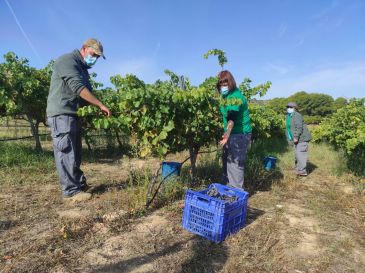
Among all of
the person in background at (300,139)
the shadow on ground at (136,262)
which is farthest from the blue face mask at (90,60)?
the person in background at (300,139)

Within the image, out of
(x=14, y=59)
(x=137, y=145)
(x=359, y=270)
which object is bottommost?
(x=359, y=270)

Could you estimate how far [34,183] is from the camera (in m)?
5.44

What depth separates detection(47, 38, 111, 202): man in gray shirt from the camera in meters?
4.26

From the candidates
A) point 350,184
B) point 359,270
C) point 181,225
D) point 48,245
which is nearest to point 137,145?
point 181,225

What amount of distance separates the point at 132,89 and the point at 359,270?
306 cm

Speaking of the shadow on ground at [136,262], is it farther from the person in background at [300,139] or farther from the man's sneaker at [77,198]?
the person in background at [300,139]


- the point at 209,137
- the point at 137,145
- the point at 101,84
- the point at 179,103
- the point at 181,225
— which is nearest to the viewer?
the point at 181,225

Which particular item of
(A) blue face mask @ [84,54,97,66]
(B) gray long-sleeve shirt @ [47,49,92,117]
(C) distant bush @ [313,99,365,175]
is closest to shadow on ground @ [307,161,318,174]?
(C) distant bush @ [313,99,365,175]

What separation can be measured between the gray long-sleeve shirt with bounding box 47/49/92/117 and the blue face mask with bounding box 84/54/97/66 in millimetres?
45

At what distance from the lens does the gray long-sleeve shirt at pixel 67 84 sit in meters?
4.24

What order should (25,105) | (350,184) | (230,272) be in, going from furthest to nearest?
1. (25,105)
2. (350,184)
3. (230,272)

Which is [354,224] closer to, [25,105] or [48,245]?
[48,245]

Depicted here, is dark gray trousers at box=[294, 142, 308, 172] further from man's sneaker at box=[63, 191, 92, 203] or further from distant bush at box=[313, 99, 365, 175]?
man's sneaker at box=[63, 191, 92, 203]

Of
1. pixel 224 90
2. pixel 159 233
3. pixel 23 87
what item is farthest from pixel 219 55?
pixel 23 87
